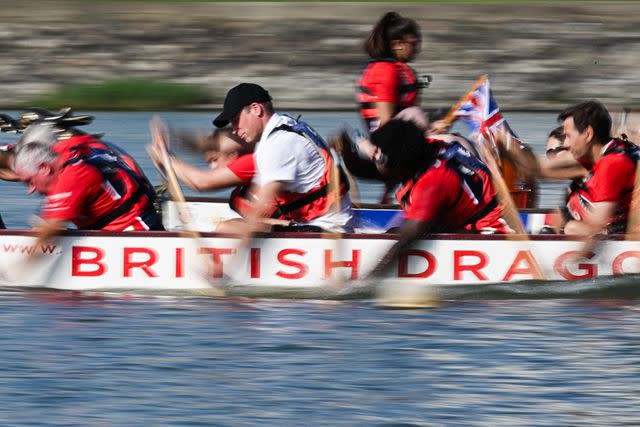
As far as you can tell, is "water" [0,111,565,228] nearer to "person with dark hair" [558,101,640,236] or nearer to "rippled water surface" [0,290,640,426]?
"rippled water surface" [0,290,640,426]

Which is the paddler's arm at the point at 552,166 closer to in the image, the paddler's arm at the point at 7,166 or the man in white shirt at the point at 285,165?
the man in white shirt at the point at 285,165

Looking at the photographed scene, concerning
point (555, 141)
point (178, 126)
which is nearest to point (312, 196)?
point (555, 141)

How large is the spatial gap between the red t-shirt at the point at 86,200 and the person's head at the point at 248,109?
3.07ft

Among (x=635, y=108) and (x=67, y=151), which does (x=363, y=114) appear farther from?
(x=635, y=108)

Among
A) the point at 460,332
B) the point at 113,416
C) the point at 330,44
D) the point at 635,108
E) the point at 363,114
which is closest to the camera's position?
the point at 113,416

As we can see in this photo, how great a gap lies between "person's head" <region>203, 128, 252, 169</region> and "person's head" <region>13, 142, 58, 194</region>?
1806mm

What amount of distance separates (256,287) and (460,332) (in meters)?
1.66

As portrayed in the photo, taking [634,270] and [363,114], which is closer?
[634,270]

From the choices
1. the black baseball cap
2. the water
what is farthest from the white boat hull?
the water

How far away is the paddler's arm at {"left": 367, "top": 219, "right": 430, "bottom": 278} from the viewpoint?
11.4 metres

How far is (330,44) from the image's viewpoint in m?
37.3

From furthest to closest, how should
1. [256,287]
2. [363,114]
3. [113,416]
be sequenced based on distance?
[363,114], [256,287], [113,416]

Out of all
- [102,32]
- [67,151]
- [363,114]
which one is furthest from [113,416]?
[102,32]

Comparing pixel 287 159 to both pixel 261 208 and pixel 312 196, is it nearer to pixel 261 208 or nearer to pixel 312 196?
pixel 261 208
